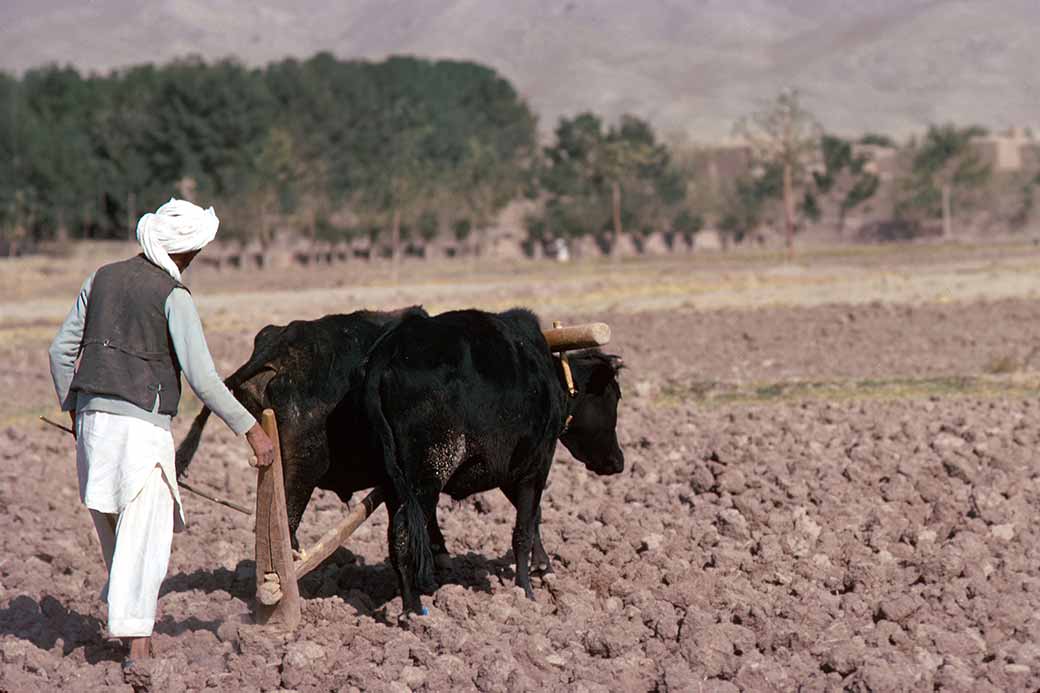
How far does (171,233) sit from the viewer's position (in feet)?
18.7

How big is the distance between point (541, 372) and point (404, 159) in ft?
231

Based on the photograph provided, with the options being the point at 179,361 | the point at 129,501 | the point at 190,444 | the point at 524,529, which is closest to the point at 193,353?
the point at 179,361

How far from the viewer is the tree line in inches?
2712

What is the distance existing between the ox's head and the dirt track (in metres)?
0.45

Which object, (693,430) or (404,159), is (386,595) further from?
(404,159)

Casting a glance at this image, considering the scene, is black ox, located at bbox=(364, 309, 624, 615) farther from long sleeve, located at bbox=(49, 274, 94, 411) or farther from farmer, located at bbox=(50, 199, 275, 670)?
long sleeve, located at bbox=(49, 274, 94, 411)

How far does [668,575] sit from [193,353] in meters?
2.72

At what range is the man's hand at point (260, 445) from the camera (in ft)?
19.2

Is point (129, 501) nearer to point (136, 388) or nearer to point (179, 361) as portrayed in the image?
point (136, 388)

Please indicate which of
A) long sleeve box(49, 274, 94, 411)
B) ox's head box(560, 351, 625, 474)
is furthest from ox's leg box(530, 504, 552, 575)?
long sleeve box(49, 274, 94, 411)

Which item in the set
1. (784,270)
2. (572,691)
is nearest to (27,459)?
(572,691)

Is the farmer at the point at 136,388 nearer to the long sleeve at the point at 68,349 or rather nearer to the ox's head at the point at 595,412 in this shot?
the long sleeve at the point at 68,349

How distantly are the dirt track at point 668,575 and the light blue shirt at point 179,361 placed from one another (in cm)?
101

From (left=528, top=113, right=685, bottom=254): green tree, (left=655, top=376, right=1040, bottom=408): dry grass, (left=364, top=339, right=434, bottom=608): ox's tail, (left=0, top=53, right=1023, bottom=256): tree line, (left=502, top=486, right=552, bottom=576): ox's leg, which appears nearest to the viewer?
(left=364, top=339, right=434, bottom=608): ox's tail
